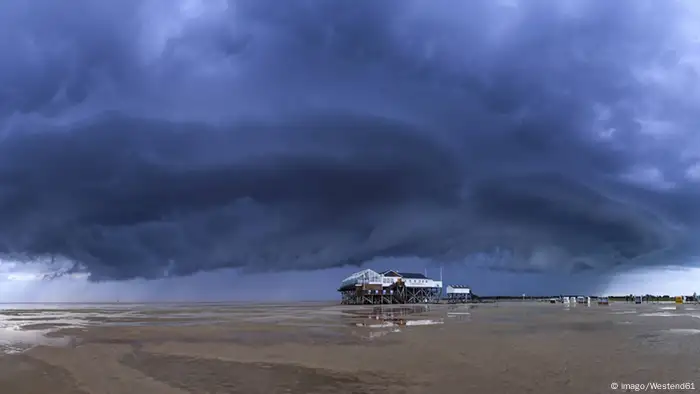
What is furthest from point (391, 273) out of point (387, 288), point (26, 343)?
point (26, 343)

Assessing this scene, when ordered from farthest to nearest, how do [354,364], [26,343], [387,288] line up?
1. [387,288]
2. [26,343]
3. [354,364]

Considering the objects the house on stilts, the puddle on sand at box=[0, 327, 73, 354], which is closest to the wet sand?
the puddle on sand at box=[0, 327, 73, 354]

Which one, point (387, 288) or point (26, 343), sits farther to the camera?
point (387, 288)

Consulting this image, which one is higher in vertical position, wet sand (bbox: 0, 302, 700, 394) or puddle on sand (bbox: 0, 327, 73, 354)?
wet sand (bbox: 0, 302, 700, 394)

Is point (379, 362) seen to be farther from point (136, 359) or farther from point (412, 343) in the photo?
point (136, 359)

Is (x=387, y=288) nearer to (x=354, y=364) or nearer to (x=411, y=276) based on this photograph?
(x=411, y=276)

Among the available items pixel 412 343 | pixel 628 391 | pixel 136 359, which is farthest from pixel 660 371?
pixel 136 359

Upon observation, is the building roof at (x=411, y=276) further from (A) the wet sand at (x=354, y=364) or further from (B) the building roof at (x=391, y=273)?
(A) the wet sand at (x=354, y=364)

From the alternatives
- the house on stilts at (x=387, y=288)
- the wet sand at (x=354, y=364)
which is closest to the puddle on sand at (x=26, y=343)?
the wet sand at (x=354, y=364)

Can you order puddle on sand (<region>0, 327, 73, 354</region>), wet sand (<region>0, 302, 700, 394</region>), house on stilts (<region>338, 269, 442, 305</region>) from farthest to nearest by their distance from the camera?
house on stilts (<region>338, 269, 442, 305</region>) → puddle on sand (<region>0, 327, 73, 354</region>) → wet sand (<region>0, 302, 700, 394</region>)

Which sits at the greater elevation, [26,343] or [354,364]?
[354,364]

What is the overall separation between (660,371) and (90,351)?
2530cm

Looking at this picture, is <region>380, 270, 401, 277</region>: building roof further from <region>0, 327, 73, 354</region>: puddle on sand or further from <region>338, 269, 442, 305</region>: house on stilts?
<region>0, 327, 73, 354</region>: puddle on sand

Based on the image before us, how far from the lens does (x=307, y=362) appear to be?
19094 millimetres
